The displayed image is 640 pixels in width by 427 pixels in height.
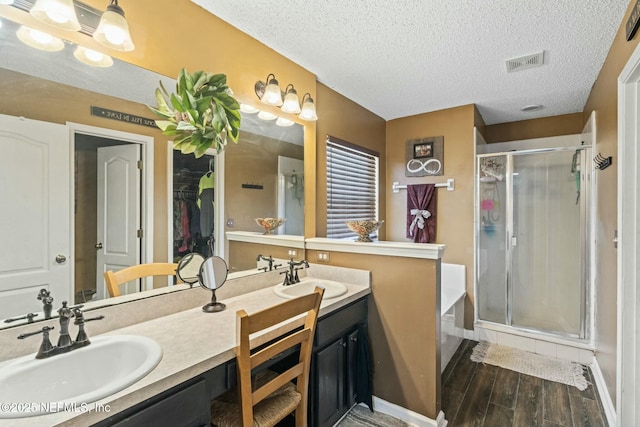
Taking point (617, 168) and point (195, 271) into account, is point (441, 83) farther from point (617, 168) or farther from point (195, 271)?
point (195, 271)

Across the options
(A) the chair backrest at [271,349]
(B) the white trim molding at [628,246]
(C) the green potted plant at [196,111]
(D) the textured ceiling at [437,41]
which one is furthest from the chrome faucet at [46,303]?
(B) the white trim molding at [628,246]

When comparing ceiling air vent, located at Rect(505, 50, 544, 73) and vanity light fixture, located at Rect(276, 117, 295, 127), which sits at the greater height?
ceiling air vent, located at Rect(505, 50, 544, 73)

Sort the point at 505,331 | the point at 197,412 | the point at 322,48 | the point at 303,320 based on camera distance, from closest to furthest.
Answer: the point at 197,412
the point at 303,320
the point at 322,48
the point at 505,331

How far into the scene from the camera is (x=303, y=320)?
1.49 m

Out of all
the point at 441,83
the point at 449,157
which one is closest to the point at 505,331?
the point at 449,157

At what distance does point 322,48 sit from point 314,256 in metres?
1.54

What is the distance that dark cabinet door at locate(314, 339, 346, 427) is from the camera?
1673 mm

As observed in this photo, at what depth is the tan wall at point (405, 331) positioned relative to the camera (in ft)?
6.23

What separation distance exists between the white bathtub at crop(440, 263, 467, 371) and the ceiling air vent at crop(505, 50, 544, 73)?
1.81 metres

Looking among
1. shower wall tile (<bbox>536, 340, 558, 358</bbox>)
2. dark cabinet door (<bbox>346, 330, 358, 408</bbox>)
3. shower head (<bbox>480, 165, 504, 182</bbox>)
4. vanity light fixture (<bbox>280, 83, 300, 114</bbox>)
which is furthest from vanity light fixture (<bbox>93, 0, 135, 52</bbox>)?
shower wall tile (<bbox>536, 340, 558, 358</bbox>)

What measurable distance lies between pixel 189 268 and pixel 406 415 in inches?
66.2

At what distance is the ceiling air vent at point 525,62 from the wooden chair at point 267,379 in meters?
2.25

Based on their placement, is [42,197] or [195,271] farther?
[195,271]

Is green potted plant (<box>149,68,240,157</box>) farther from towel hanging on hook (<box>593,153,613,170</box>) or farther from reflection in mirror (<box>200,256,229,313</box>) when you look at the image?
towel hanging on hook (<box>593,153,613,170</box>)
